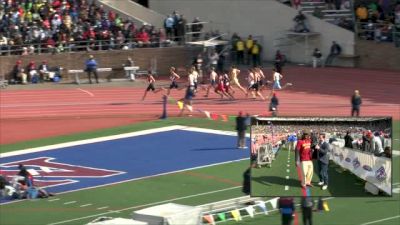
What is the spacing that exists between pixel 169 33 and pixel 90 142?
17.0 metres

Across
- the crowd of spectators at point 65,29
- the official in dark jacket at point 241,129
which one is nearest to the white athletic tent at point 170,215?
the official in dark jacket at point 241,129

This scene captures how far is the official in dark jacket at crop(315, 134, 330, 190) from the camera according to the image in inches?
719

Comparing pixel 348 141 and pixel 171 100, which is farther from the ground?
pixel 348 141

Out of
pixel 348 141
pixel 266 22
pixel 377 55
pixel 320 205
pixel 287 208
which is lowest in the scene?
pixel 320 205

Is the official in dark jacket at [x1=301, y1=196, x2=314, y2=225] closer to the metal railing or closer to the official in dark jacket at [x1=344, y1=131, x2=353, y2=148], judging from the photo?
the official in dark jacket at [x1=344, y1=131, x2=353, y2=148]

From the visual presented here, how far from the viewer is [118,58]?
48.1 metres

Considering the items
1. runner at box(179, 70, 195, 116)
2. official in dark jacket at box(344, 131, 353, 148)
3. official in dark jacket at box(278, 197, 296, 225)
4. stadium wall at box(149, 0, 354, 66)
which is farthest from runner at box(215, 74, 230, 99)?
official in dark jacket at box(344, 131, 353, 148)

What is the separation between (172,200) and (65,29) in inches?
926

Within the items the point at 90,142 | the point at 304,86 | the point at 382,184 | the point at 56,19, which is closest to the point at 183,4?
the point at 56,19

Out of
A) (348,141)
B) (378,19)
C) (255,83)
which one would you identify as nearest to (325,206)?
(348,141)

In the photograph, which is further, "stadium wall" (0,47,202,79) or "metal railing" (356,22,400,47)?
"stadium wall" (0,47,202,79)

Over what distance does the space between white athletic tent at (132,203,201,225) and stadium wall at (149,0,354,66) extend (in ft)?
90.2

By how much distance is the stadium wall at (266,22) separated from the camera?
156ft

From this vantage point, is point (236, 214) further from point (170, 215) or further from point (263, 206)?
point (170, 215)
